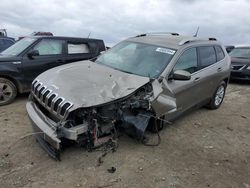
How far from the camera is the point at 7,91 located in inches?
257

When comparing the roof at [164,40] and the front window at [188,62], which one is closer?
the front window at [188,62]

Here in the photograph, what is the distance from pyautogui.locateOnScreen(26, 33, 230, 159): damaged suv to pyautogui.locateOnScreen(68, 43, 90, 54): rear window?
2153mm

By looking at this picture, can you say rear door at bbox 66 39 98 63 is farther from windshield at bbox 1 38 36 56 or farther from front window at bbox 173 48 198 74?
front window at bbox 173 48 198 74

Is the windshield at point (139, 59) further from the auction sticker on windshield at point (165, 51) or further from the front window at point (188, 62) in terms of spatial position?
the front window at point (188, 62)

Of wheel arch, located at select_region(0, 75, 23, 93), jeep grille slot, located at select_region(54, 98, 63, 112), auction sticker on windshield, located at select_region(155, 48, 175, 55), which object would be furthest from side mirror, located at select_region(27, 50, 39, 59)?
jeep grille slot, located at select_region(54, 98, 63, 112)

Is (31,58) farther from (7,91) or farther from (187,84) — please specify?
(187,84)

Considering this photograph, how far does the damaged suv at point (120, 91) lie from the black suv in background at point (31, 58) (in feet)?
6.75

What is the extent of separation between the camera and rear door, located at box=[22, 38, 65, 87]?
679cm

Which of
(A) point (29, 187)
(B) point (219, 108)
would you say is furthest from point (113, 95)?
(B) point (219, 108)

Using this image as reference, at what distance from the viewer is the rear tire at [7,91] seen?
646cm

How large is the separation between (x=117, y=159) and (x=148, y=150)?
0.61m

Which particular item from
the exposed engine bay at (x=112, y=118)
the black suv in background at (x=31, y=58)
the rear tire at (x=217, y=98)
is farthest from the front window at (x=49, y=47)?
the rear tire at (x=217, y=98)

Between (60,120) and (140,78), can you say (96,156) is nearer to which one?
(60,120)

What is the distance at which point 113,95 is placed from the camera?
3.92 metres
